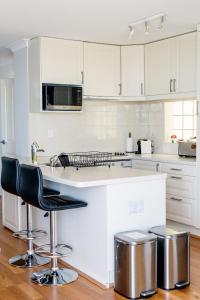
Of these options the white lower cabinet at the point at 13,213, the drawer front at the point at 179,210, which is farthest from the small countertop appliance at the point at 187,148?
the white lower cabinet at the point at 13,213

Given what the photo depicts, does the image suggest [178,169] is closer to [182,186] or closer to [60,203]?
[182,186]

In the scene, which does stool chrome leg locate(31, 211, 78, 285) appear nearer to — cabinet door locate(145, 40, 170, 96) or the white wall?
the white wall

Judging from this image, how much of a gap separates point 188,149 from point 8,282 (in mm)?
2736

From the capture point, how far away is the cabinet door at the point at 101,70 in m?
5.44

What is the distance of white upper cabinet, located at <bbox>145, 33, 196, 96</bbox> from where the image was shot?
4.89m

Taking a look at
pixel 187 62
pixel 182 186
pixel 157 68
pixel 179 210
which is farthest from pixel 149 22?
pixel 179 210

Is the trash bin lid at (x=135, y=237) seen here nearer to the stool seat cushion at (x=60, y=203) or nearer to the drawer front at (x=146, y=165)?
the stool seat cushion at (x=60, y=203)

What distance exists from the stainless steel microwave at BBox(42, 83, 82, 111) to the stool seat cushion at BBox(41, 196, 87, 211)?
179 centimetres

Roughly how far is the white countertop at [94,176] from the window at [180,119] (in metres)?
2.04

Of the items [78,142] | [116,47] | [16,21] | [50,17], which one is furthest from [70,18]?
[78,142]

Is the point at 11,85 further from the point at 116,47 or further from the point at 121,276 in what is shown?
the point at 121,276

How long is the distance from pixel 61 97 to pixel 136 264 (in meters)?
2.71

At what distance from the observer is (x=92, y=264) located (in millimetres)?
3475

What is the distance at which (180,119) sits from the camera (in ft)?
18.8
